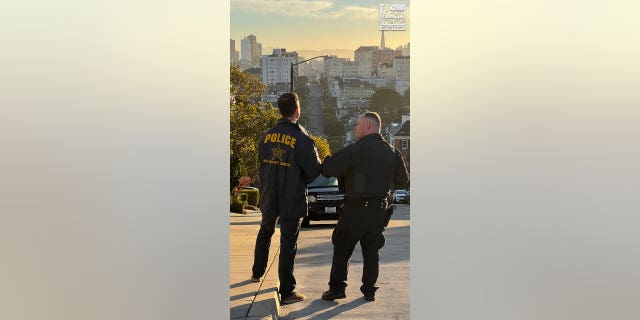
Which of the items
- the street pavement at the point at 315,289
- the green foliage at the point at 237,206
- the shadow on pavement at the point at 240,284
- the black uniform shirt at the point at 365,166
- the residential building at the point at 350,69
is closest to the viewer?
the street pavement at the point at 315,289

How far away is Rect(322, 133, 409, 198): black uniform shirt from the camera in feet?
21.6

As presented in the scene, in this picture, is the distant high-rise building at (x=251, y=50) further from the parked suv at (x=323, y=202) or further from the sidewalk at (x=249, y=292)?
the parked suv at (x=323, y=202)

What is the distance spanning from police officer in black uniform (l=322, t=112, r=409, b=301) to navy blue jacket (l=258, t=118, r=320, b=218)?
17 cm

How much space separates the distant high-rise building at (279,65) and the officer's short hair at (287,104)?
12.8ft

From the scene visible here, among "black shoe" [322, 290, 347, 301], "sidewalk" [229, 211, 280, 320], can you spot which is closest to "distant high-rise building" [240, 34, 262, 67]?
"sidewalk" [229, 211, 280, 320]

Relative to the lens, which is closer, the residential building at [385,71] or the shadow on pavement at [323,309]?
the shadow on pavement at [323,309]

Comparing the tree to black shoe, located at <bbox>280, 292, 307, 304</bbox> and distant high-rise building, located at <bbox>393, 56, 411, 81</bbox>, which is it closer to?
distant high-rise building, located at <bbox>393, 56, 411, 81</bbox>

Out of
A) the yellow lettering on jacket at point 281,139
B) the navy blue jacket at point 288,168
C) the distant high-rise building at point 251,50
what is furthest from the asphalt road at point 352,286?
the distant high-rise building at point 251,50

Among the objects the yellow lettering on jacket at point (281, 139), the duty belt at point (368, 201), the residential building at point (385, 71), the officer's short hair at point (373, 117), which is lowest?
the duty belt at point (368, 201)

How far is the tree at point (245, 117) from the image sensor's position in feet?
73.7
